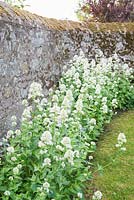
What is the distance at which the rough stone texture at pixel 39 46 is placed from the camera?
4168 mm

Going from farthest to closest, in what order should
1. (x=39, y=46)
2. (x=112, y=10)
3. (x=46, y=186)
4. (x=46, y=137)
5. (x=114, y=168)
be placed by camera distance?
(x=112, y=10) < (x=39, y=46) < (x=114, y=168) < (x=46, y=137) < (x=46, y=186)

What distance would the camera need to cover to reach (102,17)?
1030 centimetres

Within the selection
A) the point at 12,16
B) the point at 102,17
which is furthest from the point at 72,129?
the point at 102,17

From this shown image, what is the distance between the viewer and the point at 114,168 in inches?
170

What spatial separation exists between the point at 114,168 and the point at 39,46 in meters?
1.93

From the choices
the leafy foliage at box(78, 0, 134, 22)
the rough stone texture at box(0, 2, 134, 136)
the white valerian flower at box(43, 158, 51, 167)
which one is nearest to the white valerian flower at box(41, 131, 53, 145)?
the white valerian flower at box(43, 158, 51, 167)

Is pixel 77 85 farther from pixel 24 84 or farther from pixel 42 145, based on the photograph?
pixel 42 145

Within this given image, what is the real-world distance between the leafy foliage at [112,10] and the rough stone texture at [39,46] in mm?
2219

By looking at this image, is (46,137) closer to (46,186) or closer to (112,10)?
(46,186)

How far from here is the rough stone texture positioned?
417 centimetres

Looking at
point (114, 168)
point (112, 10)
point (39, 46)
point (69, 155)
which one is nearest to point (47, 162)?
point (69, 155)

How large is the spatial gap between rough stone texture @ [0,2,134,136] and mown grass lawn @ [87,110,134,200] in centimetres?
107

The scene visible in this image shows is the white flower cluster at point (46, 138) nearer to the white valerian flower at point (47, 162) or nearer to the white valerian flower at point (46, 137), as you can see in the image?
the white valerian flower at point (46, 137)

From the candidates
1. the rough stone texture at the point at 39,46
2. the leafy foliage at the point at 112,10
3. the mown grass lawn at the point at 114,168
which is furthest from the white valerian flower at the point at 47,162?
the leafy foliage at the point at 112,10
